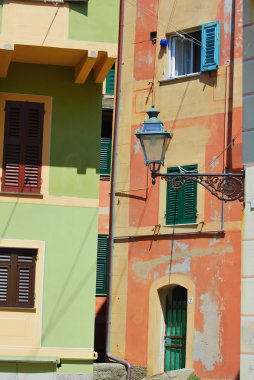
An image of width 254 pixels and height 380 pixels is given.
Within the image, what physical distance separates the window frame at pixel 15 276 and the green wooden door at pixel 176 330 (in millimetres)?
7186

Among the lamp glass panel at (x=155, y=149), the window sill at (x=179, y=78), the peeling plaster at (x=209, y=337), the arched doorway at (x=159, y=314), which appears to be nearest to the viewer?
the lamp glass panel at (x=155, y=149)

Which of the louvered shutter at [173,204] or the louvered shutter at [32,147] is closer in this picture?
the louvered shutter at [32,147]

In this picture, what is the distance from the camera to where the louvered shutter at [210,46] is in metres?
26.4

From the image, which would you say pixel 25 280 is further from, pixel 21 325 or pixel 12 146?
pixel 12 146

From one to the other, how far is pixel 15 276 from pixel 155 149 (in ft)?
23.0

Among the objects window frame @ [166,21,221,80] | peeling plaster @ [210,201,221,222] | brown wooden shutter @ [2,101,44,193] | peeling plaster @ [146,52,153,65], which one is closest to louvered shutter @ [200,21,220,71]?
window frame @ [166,21,221,80]

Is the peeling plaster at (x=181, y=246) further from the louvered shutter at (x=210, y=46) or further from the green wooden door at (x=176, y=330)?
the louvered shutter at (x=210, y=46)

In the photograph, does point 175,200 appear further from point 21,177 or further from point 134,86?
point 21,177

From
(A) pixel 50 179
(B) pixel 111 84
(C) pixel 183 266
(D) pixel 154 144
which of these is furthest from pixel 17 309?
(B) pixel 111 84

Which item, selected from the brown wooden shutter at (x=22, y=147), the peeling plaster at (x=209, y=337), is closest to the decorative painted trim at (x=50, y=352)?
the brown wooden shutter at (x=22, y=147)

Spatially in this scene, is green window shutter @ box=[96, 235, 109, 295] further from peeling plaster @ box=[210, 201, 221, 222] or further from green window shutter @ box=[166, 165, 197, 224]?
peeling plaster @ box=[210, 201, 221, 222]

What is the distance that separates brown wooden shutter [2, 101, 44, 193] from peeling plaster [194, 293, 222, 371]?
6.78m

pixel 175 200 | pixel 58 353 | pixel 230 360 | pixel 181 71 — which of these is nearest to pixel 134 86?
pixel 181 71

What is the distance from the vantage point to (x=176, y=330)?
87.1 feet
